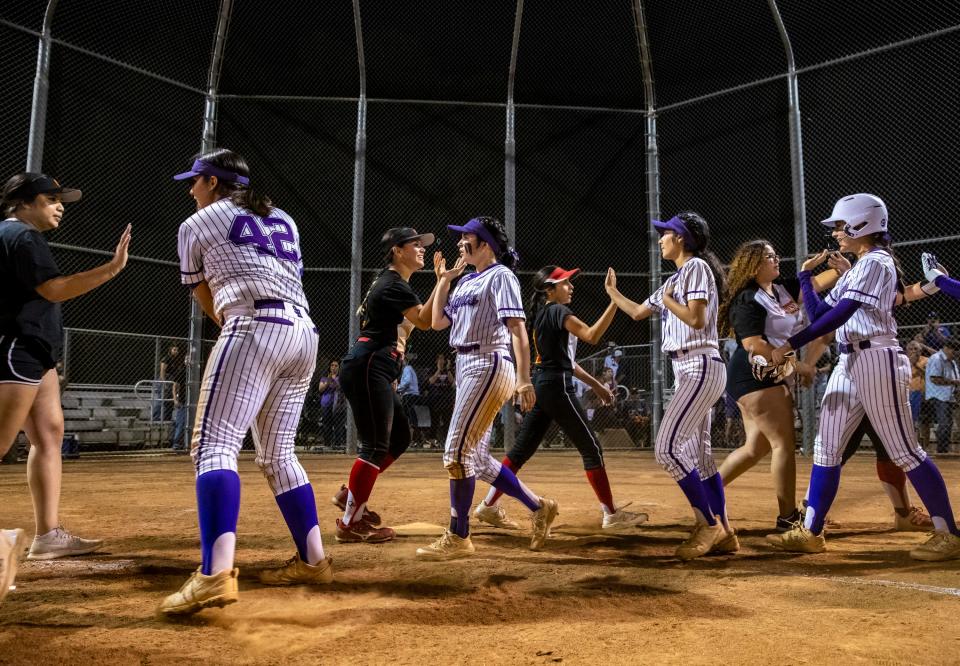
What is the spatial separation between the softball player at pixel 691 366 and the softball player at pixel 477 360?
82 cm

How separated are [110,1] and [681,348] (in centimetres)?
1174

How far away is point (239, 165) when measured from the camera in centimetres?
342

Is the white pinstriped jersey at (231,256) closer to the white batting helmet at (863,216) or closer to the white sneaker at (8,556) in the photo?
the white sneaker at (8,556)

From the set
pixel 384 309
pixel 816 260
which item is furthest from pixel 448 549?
pixel 816 260

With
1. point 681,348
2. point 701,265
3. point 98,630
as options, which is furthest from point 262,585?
point 701,265

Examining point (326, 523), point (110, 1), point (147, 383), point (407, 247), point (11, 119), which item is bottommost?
point (326, 523)

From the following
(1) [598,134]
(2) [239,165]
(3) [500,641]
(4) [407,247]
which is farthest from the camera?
(1) [598,134]

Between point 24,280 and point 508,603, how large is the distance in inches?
115

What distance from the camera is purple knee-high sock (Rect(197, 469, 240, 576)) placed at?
9.48 ft

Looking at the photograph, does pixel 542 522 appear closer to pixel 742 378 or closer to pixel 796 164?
pixel 742 378

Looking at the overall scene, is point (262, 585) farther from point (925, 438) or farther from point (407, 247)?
point (925, 438)

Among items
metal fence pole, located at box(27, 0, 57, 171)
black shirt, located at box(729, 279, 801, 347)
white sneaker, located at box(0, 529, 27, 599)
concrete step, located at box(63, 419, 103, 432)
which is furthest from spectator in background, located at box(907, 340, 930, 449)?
metal fence pole, located at box(27, 0, 57, 171)

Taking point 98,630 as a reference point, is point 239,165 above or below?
above

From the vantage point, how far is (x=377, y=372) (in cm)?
512
